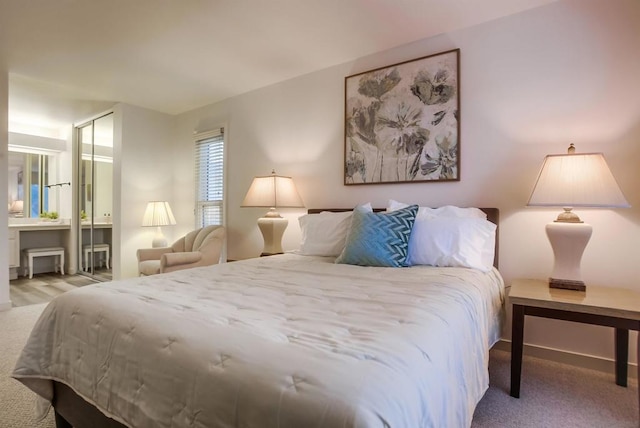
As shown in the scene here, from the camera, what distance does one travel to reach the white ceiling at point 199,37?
2.32 meters

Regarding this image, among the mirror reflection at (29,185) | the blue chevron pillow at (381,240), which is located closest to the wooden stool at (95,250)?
the mirror reflection at (29,185)

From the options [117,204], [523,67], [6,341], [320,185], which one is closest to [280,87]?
[320,185]

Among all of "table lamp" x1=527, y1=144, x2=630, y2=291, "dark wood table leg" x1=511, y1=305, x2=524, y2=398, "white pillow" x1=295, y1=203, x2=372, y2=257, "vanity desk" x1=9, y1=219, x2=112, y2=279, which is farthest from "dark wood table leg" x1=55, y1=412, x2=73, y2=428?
"vanity desk" x1=9, y1=219, x2=112, y2=279

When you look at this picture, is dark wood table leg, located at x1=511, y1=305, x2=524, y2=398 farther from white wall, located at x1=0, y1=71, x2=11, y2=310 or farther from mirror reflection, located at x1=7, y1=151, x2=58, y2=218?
mirror reflection, located at x1=7, y1=151, x2=58, y2=218

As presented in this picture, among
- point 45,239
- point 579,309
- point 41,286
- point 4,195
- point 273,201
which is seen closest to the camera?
point 579,309

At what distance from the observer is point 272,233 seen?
3260mm

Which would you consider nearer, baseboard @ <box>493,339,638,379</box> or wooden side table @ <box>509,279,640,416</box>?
wooden side table @ <box>509,279,640,416</box>

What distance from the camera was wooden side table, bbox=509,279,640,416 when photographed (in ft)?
5.17

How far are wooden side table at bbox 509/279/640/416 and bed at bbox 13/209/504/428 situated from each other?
15 centimetres

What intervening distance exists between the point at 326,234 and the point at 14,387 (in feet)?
7.19

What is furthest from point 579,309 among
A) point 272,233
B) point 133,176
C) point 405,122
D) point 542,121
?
point 133,176

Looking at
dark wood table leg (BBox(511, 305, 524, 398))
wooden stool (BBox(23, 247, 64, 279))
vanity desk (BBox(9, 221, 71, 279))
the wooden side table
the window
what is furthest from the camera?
wooden stool (BBox(23, 247, 64, 279))

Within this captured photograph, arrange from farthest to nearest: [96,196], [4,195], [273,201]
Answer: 1. [96,196]
2. [4,195]
3. [273,201]

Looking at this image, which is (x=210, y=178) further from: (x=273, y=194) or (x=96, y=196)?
(x=96, y=196)
